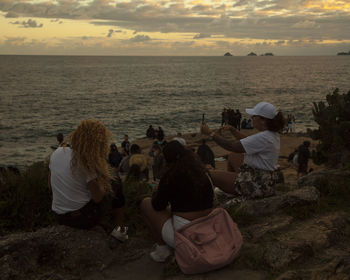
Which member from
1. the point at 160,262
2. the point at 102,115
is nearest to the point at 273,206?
the point at 160,262

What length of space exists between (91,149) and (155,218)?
98 cm

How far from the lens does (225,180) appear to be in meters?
5.24

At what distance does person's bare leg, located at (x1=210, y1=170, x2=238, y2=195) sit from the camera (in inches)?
204

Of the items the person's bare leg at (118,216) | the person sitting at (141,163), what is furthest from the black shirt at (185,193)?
the person sitting at (141,163)

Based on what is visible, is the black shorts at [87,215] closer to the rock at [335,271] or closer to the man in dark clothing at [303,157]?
the rock at [335,271]

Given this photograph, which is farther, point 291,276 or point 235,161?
point 235,161

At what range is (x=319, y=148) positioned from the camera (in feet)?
36.9

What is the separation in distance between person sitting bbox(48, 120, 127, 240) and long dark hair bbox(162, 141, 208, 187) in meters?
0.68

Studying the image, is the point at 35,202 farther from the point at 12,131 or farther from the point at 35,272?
the point at 12,131

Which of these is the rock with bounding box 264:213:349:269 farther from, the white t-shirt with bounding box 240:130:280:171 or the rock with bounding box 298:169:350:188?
the rock with bounding box 298:169:350:188

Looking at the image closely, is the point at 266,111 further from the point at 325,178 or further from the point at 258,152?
the point at 325,178

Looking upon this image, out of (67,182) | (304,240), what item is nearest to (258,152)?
(304,240)

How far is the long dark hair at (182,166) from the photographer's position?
3504 mm

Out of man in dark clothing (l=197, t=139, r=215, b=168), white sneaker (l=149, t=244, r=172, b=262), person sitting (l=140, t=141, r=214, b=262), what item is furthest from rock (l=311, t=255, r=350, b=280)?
man in dark clothing (l=197, t=139, r=215, b=168)
